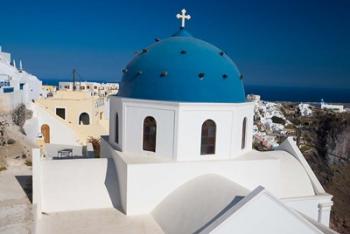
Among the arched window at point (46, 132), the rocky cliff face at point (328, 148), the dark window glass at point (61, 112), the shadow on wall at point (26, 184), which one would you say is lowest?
the rocky cliff face at point (328, 148)

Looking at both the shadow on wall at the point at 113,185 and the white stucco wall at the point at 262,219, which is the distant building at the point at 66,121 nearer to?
the shadow on wall at the point at 113,185

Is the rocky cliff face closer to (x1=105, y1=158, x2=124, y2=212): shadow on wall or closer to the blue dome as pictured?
the blue dome

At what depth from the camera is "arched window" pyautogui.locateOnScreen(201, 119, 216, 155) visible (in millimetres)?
9469

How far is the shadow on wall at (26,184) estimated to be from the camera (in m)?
9.16

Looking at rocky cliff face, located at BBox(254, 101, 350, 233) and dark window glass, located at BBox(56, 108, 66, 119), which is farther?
rocky cliff face, located at BBox(254, 101, 350, 233)

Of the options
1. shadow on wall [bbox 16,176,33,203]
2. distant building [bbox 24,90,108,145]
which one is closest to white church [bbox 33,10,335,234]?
shadow on wall [bbox 16,176,33,203]

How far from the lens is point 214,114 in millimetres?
9398

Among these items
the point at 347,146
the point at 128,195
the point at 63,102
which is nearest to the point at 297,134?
the point at 347,146

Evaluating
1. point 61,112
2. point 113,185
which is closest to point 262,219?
point 113,185

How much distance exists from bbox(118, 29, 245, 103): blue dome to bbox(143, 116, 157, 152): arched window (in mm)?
685

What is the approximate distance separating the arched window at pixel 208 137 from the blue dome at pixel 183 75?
29.2 inches

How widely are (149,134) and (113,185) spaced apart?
Result: 1.83 metres

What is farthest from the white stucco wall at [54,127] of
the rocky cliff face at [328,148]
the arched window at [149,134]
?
the rocky cliff face at [328,148]

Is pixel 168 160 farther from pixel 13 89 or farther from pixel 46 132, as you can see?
pixel 13 89
